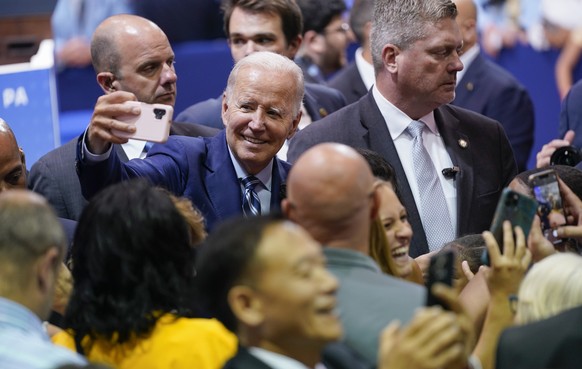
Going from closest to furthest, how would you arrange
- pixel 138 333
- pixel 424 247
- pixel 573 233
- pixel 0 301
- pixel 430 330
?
pixel 430 330
pixel 0 301
pixel 138 333
pixel 573 233
pixel 424 247

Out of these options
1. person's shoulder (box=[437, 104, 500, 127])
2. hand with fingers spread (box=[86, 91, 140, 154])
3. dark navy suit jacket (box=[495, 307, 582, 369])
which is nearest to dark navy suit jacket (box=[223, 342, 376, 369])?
dark navy suit jacket (box=[495, 307, 582, 369])

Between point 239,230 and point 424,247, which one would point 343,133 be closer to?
point 424,247

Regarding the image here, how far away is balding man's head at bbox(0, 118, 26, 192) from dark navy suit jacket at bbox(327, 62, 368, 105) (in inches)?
110

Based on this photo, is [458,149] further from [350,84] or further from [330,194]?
[330,194]

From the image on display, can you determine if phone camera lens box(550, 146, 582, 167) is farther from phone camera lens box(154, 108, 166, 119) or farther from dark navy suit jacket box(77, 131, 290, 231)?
phone camera lens box(154, 108, 166, 119)

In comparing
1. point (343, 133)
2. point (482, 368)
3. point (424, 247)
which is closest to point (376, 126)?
point (343, 133)

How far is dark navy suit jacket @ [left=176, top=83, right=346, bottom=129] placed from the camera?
5930 mm

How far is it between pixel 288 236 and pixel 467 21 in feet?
15.5

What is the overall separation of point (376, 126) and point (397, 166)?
195 millimetres

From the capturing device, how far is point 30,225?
119 inches

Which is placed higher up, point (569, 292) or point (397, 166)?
point (569, 292)

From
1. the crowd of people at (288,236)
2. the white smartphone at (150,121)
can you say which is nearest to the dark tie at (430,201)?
the crowd of people at (288,236)

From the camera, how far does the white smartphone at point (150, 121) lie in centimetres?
406

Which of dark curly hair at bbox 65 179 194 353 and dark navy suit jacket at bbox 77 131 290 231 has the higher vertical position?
dark curly hair at bbox 65 179 194 353
